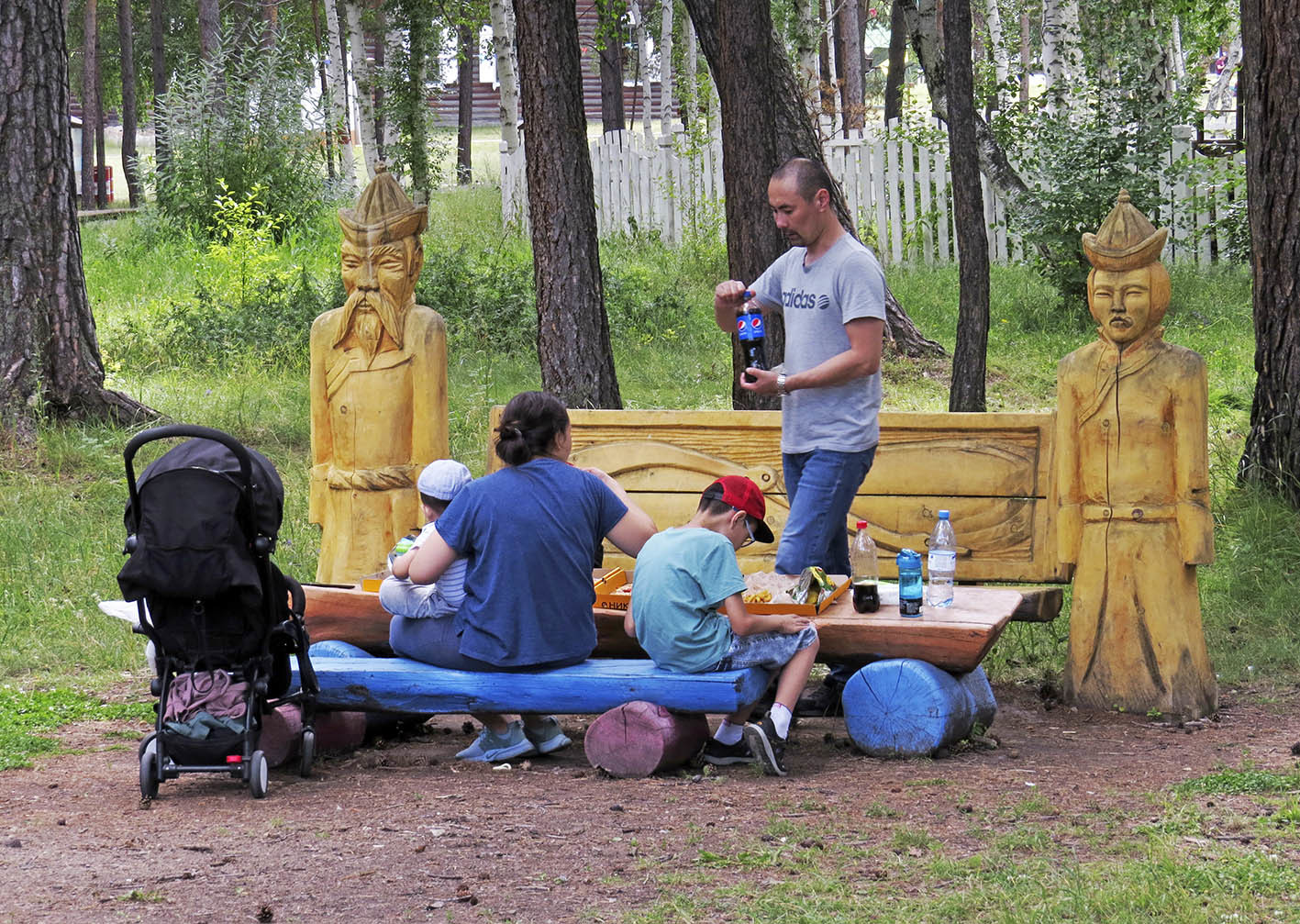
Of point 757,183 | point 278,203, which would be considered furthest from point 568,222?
point 278,203

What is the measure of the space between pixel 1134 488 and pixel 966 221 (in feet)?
13.3

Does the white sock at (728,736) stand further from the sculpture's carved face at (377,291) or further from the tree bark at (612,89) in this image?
the tree bark at (612,89)

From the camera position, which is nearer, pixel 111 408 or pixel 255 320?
pixel 111 408

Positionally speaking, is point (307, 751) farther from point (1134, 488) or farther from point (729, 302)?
point (1134, 488)

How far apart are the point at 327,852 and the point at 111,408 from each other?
730 cm

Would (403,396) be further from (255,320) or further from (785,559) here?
(255,320)

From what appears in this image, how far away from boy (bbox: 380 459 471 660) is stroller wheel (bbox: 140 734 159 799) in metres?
1.01

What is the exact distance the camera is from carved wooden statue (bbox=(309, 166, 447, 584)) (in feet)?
21.6

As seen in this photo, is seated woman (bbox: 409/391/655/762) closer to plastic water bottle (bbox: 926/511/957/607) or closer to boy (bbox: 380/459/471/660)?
boy (bbox: 380/459/471/660)

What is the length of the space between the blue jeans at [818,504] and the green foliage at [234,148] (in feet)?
46.3

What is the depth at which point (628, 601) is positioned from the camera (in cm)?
586

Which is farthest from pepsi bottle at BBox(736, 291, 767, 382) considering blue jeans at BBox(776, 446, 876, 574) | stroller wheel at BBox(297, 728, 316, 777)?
stroller wheel at BBox(297, 728, 316, 777)

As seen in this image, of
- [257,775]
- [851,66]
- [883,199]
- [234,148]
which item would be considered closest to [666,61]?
[851,66]

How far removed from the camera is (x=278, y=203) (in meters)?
20.0
